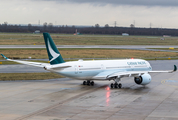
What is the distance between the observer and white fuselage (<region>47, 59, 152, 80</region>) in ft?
137

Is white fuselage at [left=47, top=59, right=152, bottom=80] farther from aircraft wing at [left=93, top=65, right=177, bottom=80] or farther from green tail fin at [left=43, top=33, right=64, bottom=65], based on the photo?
green tail fin at [left=43, top=33, right=64, bottom=65]

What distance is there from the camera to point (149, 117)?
89.9ft

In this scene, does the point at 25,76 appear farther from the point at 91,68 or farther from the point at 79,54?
the point at 79,54

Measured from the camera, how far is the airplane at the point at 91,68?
4156 centimetres

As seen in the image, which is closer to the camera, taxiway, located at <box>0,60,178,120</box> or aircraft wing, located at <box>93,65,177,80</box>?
taxiway, located at <box>0,60,178,120</box>

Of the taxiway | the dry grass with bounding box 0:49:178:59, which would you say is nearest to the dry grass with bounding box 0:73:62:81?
the taxiway

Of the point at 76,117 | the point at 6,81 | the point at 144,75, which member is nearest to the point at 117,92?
the point at 144,75

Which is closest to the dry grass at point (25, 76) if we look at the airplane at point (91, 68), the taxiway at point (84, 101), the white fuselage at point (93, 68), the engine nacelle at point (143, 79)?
the taxiway at point (84, 101)

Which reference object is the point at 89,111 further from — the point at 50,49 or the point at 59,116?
the point at 50,49

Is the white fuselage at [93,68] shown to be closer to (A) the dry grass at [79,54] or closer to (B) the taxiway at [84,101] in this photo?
(B) the taxiway at [84,101]

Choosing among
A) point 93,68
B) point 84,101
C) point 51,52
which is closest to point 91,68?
point 93,68

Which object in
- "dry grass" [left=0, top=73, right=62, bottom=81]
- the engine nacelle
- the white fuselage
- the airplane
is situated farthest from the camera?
"dry grass" [left=0, top=73, right=62, bottom=81]

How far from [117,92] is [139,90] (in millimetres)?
4312

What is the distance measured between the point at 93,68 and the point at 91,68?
0.37m
